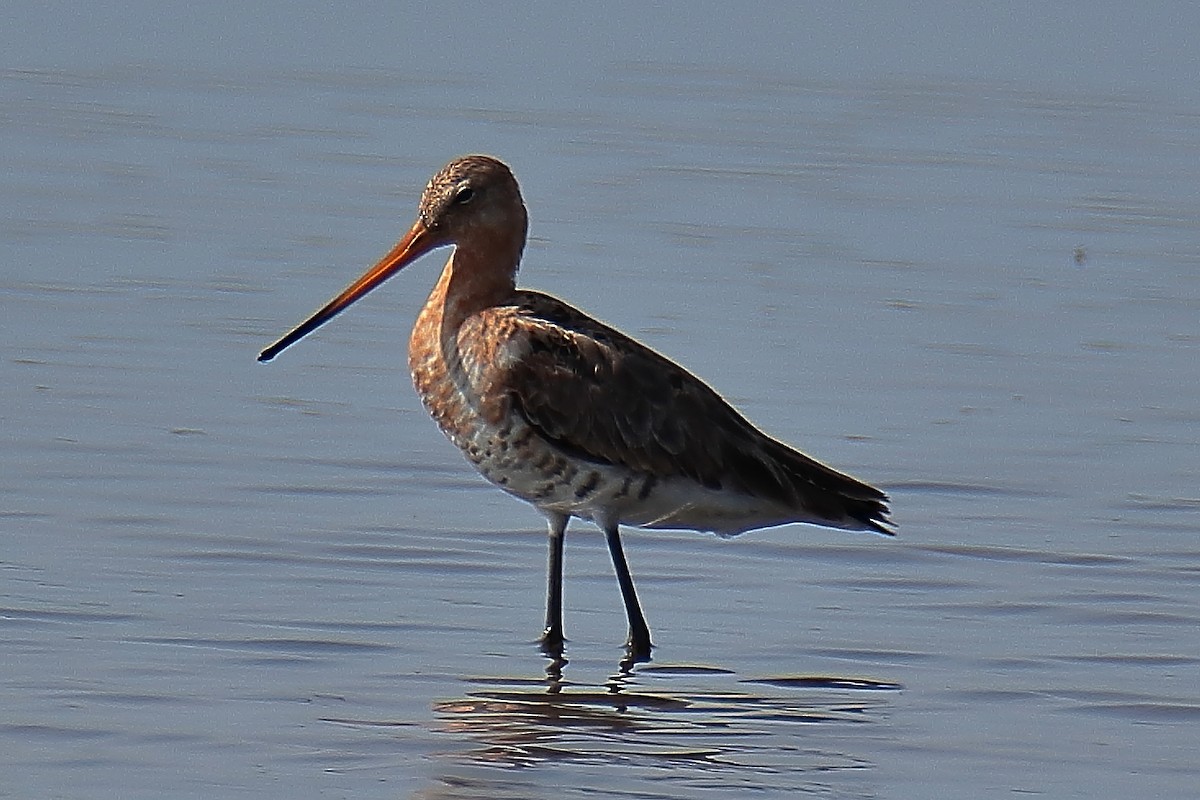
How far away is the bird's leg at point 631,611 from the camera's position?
7852 millimetres

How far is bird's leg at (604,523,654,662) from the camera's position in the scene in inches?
309

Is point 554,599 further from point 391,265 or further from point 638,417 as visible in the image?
point 391,265

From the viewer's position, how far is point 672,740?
276 inches

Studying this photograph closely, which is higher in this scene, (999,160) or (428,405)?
(999,160)

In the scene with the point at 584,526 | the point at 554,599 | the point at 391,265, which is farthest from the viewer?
the point at 584,526

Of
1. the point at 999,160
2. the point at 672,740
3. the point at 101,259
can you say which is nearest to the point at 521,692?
the point at 672,740

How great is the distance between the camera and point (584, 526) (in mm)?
9508

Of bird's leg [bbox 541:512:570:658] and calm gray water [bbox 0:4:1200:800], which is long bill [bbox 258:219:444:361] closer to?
calm gray water [bbox 0:4:1200:800]

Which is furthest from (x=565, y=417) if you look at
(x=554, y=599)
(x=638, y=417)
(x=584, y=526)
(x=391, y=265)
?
(x=584, y=526)

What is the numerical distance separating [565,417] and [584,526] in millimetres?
1669

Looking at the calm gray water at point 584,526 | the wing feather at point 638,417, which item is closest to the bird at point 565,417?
the wing feather at point 638,417

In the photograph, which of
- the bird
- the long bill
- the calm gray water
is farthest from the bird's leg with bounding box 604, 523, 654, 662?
the long bill

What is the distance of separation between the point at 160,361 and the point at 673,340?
214 centimetres

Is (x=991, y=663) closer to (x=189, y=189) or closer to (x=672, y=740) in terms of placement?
(x=672, y=740)
